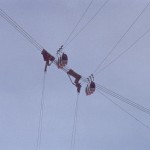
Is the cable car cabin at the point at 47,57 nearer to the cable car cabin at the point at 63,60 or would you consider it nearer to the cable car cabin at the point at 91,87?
the cable car cabin at the point at 63,60

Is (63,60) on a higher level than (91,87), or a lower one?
lower

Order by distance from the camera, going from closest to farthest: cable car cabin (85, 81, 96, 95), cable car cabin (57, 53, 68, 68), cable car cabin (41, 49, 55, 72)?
1. cable car cabin (57, 53, 68, 68)
2. cable car cabin (41, 49, 55, 72)
3. cable car cabin (85, 81, 96, 95)

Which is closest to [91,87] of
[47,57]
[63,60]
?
[63,60]

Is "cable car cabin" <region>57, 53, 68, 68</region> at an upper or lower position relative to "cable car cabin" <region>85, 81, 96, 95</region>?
lower

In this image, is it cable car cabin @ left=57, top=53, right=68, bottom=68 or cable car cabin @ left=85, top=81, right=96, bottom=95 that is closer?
cable car cabin @ left=57, top=53, right=68, bottom=68

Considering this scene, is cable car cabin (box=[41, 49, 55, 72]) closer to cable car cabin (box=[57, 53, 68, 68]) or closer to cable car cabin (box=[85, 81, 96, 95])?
cable car cabin (box=[57, 53, 68, 68])

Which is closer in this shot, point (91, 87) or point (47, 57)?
point (47, 57)

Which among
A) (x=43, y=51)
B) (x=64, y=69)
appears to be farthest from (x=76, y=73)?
(x=43, y=51)

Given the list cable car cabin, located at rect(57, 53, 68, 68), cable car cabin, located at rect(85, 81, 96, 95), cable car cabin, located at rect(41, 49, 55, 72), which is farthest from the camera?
cable car cabin, located at rect(85, 81, 96, 95)

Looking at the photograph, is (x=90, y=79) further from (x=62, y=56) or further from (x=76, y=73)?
(x=62, y=56)

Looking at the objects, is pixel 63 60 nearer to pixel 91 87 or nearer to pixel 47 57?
pixel 47 57

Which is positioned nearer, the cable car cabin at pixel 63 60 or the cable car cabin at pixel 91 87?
the cable car cabin at pixel 63 60

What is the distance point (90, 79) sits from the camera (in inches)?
1021

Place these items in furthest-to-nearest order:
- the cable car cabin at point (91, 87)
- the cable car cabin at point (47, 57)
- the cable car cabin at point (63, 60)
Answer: the cable car cabin at point (91, 87) → the cable car cabin at point (47, 57) → the cable car cabin at point (63, 60)
